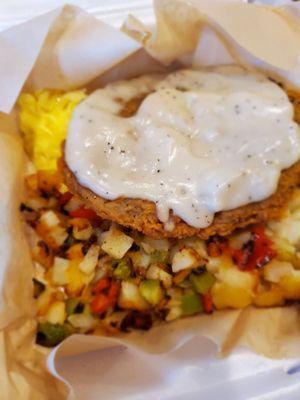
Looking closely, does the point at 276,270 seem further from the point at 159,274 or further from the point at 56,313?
the point at 56,313

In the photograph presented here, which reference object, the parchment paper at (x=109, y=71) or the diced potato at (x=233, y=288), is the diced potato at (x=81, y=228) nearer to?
the parchment paper at (x=109, y=71)

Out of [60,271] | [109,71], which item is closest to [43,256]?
[60,271]

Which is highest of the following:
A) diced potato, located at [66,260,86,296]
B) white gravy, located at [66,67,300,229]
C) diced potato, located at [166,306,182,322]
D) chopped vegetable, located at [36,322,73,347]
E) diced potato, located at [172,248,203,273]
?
white gravy, located at [66,67,300,229]

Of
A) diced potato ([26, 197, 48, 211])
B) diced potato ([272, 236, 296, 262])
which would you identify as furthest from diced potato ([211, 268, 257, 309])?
diced potato ([26, 197, 48, 211])

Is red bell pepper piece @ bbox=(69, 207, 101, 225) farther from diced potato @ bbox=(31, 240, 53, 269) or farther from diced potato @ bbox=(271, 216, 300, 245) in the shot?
diced potato @ bbox=(271, 216, 300, 245)

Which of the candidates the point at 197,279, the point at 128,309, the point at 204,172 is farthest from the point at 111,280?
the point at 204,172

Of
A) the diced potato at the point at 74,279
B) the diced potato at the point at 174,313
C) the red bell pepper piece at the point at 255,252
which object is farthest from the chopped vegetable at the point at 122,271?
the red bell pepper piece at the point at 255,252
